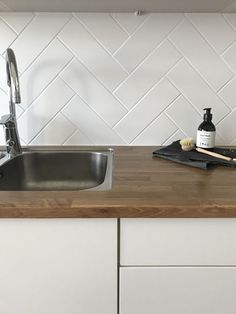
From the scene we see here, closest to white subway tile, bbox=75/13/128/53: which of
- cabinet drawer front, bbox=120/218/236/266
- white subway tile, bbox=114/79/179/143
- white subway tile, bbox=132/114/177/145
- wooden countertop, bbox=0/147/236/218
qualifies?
white subway tile, bbox=114/79/179/143

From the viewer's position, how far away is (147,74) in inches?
45.3

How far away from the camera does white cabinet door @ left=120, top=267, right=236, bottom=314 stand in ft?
2.22

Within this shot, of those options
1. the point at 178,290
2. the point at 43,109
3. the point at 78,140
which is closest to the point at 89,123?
the point at 78,140

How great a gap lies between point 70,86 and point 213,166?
0.63 meters

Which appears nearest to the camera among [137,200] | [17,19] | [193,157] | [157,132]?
[137,200]

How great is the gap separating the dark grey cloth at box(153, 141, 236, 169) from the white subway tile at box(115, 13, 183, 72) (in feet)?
1.19

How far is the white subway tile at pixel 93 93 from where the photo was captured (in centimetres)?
115

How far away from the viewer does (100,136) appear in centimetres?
121

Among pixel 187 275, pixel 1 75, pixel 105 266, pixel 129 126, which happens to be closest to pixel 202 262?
pixel 187 275

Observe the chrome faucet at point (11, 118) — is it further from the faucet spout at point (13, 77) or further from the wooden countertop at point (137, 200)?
the wooden countertop at point (137, 200)

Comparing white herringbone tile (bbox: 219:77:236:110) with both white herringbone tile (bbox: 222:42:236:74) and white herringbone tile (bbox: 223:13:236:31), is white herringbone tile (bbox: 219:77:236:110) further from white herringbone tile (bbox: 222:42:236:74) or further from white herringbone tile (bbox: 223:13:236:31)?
white herringbone tile (bbox: 223:13:236:31)

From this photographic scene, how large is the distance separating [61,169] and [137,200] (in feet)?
1.86

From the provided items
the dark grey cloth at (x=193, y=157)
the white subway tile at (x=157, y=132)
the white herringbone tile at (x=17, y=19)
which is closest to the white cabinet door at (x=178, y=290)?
the dark grey cloth at (x=193, y=157)

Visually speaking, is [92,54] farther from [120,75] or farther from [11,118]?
[11,118]
